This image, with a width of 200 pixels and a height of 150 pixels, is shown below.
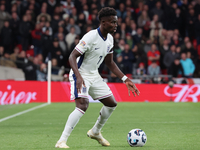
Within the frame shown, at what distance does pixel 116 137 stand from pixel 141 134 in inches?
46.7

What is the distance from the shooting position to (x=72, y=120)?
5191mm

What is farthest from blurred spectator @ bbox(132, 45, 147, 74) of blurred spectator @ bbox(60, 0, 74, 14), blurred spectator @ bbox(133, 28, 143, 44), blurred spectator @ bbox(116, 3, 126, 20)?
blurred spectator @ bbox(60, 0, 74, 14)

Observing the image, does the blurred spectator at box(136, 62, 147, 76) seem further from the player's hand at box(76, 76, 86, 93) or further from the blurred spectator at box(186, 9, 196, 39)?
the player's hand at box(76, 76, 86, 93)

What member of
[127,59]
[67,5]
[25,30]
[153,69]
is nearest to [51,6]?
[67,5]

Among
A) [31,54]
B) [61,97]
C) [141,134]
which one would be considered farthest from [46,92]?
[141,134]

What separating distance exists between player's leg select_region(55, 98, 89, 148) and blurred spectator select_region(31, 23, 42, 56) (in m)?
12.2

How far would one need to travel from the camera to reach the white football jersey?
17.9ft

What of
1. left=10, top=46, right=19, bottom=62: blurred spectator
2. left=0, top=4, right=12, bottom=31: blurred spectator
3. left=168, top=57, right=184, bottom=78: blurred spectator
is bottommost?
left=168, top=57, right=184, bottom=78: blurred spectator

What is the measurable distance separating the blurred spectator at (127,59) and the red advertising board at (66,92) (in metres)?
0.77

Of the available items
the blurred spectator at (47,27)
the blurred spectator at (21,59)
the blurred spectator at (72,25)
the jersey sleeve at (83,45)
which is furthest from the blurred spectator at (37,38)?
the jersey sleeve at (83,45)

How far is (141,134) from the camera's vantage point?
210 inches

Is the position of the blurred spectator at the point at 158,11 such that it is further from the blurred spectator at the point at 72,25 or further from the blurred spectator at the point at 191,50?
the blurred spectator at the point at 72,25

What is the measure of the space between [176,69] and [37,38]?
651 cm

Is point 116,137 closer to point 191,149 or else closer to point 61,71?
point 191,149
